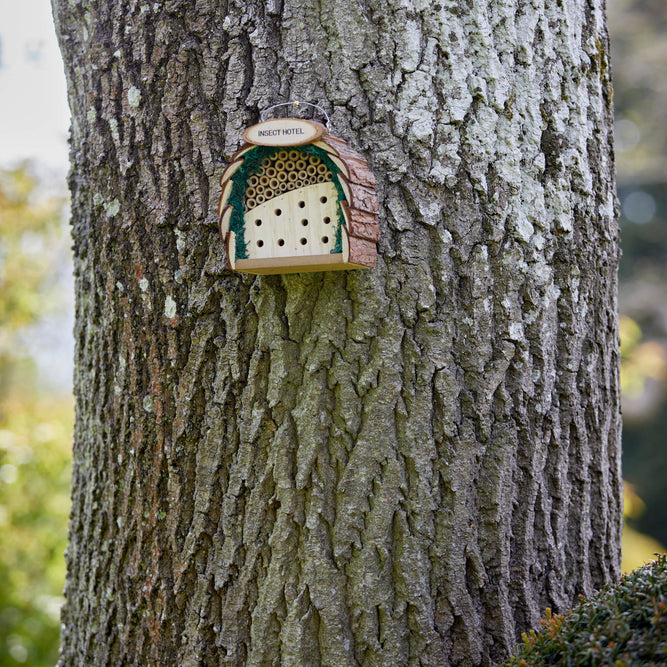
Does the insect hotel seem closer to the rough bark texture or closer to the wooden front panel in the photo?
the wooden front panel

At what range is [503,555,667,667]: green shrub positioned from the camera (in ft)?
3.54

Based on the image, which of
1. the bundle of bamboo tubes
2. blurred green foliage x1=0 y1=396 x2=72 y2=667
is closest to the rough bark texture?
the bundle of bamboo tubes

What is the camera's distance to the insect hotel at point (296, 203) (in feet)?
4.36

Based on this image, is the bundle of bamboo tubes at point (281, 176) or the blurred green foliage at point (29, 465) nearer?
the bundle of bamboo tubes at point (281, 176)

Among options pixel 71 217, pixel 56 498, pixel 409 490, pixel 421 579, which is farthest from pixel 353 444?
pixel 56 498

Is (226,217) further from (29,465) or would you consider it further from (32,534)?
(32,534)

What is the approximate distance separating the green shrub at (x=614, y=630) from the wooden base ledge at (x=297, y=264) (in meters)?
0.85

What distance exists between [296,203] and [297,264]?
0.14 meters

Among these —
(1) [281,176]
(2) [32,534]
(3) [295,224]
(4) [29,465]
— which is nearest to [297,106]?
(1) [281,176]

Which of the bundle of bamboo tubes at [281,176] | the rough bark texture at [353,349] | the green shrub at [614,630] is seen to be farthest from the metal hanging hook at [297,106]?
the green shrub at [614,630]

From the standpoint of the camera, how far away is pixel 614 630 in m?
1.15

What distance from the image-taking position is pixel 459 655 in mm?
1475

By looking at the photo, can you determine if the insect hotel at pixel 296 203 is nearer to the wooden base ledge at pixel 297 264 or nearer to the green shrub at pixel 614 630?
the wooden base ledge at pixel 297 264

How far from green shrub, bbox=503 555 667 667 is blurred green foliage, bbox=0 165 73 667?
357 cm
